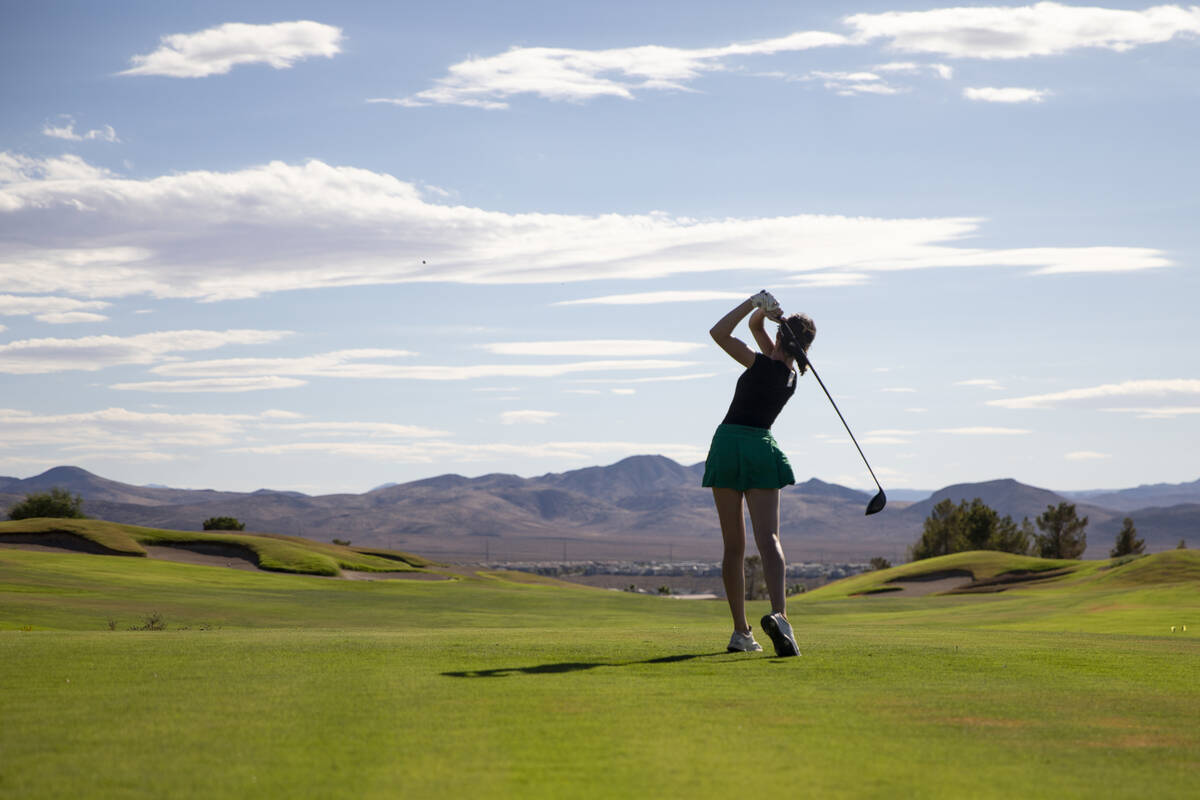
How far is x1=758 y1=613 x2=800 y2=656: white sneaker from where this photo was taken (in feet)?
32.1

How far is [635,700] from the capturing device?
24.2ft

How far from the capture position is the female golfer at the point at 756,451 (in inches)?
405

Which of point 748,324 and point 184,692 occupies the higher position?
point 748,324

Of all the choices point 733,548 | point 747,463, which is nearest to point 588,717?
point 747,463

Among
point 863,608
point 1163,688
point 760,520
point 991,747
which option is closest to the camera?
point 991,747

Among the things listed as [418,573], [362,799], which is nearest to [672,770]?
[362,799]

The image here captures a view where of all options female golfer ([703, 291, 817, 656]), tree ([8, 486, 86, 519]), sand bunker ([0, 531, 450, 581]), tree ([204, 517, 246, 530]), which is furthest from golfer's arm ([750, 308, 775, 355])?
tree ([204, 517, 246, 530])

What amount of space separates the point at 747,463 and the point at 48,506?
75695mm

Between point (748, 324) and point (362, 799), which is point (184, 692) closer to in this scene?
point (362, 799)

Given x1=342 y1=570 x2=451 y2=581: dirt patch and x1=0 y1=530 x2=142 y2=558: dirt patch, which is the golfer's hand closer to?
x1=0 y1=530 x2=142 y2=558: dirt patch

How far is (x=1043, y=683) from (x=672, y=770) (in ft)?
14.6

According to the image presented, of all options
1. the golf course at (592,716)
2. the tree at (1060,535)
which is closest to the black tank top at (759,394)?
the golf course at (592,716)

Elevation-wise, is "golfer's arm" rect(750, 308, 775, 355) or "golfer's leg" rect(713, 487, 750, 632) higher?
"golfer's arm" rect(750, 308, 775, 355)

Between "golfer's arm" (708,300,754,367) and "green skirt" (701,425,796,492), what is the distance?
0.69 meters
